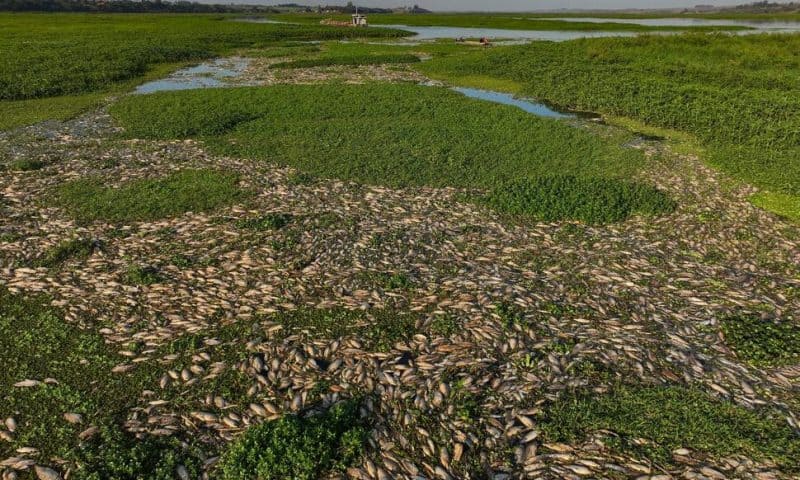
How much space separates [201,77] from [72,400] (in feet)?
143

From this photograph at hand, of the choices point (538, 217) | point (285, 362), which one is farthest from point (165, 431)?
point (538, 217)

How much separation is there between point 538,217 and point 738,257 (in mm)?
5563

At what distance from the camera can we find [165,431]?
7844mm

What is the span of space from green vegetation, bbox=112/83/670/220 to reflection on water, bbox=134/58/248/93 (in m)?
5.89

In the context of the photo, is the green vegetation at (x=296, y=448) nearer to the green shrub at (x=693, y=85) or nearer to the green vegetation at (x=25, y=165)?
the green vegetation at (x=25, y=165)

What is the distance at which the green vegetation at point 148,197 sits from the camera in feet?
50.9

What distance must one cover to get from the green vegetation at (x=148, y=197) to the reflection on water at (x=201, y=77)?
81.0 feet

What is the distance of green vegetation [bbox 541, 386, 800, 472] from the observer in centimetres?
753

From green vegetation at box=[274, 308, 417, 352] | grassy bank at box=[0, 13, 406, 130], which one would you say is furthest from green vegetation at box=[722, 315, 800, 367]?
grassy bank at box=[0, 13, 406, 130]

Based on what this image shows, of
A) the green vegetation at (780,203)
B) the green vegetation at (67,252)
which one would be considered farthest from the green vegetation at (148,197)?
the green vegetation at (780,203)

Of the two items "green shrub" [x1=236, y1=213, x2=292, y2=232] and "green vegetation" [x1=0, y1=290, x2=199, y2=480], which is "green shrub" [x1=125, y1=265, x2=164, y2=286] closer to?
"green vegetation" [x1=0, y1=290, x2=199, y2=480]

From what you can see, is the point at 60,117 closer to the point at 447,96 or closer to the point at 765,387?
the point at 447,96

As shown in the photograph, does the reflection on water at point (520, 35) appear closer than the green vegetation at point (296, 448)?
Result: No

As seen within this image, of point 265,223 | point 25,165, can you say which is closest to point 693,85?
point 265,223
